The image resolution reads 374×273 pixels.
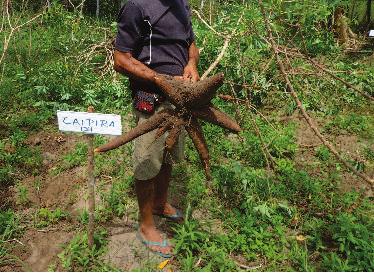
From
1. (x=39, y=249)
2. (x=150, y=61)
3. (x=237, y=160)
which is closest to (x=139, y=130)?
(x=150, y=61)

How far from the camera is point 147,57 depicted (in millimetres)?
2348

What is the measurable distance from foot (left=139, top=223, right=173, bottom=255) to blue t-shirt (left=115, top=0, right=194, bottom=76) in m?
1.09

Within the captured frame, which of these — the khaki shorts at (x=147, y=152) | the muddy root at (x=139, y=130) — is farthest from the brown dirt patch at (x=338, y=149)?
the muddy root at (x=139, y=130)

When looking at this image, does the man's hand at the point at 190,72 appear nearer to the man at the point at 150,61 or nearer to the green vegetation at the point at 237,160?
the man at the point at 150,61

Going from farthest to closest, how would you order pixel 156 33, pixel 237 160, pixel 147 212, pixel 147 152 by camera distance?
1. pixel 237 160
2. pixel 147 212
3. pixel 147 152
4. pixel 156 33

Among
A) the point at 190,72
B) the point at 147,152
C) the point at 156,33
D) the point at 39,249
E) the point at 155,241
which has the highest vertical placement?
the point at 156,33

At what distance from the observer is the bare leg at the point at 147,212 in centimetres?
259

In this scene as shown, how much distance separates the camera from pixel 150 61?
235 cm

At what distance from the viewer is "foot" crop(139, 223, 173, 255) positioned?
2617 mm

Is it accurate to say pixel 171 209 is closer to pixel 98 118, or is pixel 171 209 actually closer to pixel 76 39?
pixel 98 118

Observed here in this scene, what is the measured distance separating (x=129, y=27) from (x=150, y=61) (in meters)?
0.24

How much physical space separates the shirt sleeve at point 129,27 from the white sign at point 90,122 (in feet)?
1.35

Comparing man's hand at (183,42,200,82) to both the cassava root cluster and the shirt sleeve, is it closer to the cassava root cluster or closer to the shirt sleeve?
the cassava root cluster

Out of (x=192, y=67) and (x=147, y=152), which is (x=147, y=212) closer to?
(x=147, y=152)
